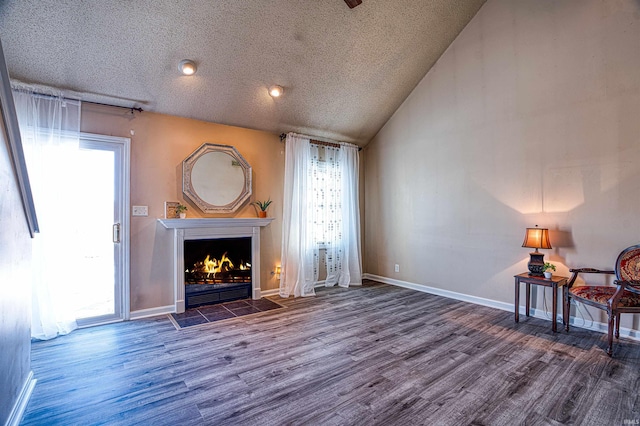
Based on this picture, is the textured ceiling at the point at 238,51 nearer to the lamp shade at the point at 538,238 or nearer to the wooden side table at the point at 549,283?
the lamp shade at the point at 538,238

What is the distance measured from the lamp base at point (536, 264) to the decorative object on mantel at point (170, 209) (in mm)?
4406

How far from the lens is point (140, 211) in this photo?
3.88 metres

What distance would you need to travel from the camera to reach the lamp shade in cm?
343

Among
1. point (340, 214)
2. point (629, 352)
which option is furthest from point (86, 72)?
point (629, 352)

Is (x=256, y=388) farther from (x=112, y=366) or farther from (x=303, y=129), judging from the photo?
(x=303, y=129)

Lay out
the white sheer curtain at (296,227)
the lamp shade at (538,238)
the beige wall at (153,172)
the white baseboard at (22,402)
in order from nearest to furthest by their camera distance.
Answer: the white baseboard at (22,402)
the lamp shade at (538,238)
the beige wall at (153,172)
the white sheer curtain at (296,227)

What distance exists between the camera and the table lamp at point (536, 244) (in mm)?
3436

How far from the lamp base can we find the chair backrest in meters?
0.62

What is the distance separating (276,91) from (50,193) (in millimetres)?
2859

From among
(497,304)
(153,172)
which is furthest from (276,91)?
(497,304)

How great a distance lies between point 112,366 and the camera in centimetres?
262

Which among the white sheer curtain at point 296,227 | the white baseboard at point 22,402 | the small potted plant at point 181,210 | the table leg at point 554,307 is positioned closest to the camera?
the white baseboard at point 22,402

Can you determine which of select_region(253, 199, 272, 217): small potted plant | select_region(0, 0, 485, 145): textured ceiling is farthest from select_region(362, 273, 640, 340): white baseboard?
select_region(0, 0, 485, 145): textured ceiling

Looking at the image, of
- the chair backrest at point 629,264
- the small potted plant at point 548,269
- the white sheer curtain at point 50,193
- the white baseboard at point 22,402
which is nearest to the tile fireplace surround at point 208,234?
the white sheer curtain at point 50,193
